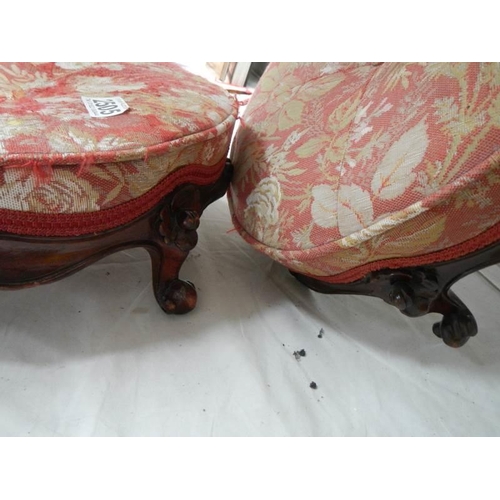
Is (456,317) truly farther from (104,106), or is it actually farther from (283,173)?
(104,106)

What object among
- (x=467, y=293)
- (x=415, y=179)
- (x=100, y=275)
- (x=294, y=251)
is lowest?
(x=100, y=275)

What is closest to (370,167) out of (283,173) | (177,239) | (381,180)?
(381,180)

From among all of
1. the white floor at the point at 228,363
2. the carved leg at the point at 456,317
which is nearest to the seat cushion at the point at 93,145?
the white floor at the point at 228,363

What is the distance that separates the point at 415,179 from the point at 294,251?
18 cm

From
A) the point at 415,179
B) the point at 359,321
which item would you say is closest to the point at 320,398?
the point at 359,321

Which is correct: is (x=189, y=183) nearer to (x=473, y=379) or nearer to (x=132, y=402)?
(x=132, y=402)

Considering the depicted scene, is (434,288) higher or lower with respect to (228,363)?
higher

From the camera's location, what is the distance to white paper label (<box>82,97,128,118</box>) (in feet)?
1.59

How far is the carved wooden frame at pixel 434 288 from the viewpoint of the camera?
0.47m

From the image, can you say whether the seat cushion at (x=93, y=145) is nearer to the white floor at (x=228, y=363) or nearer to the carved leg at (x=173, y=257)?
the carved leg at (x=173, y=257)

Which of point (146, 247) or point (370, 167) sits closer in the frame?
point (370, 167)

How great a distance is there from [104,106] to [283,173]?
0.23 m

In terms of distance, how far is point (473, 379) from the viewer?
0.65m

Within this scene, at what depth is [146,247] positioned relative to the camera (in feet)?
1.89
